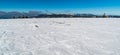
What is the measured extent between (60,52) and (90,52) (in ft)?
2.79

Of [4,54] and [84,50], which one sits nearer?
[4,54]

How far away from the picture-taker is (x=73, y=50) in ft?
12.7

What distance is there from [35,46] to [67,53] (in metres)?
1.15

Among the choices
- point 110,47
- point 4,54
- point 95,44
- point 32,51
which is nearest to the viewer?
point 4,54

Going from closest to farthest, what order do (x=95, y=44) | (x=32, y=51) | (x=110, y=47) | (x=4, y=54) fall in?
(x=4, y=54) < (x=32, y=51) < (x=110, y=47) < (x=95, y=44)

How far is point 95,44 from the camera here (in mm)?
4461

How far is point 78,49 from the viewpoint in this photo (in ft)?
12.9

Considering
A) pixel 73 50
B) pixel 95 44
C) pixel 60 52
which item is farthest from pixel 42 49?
pixel 95 44

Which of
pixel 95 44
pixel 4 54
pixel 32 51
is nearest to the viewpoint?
pixel 4 54

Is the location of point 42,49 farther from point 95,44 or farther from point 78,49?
point 95,44

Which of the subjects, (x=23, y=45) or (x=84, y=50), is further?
(x=23, y=45)

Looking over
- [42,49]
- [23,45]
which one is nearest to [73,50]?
[42,49]

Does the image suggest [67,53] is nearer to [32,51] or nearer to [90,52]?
[90,52]

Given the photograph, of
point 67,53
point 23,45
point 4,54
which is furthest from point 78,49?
point 4,54
